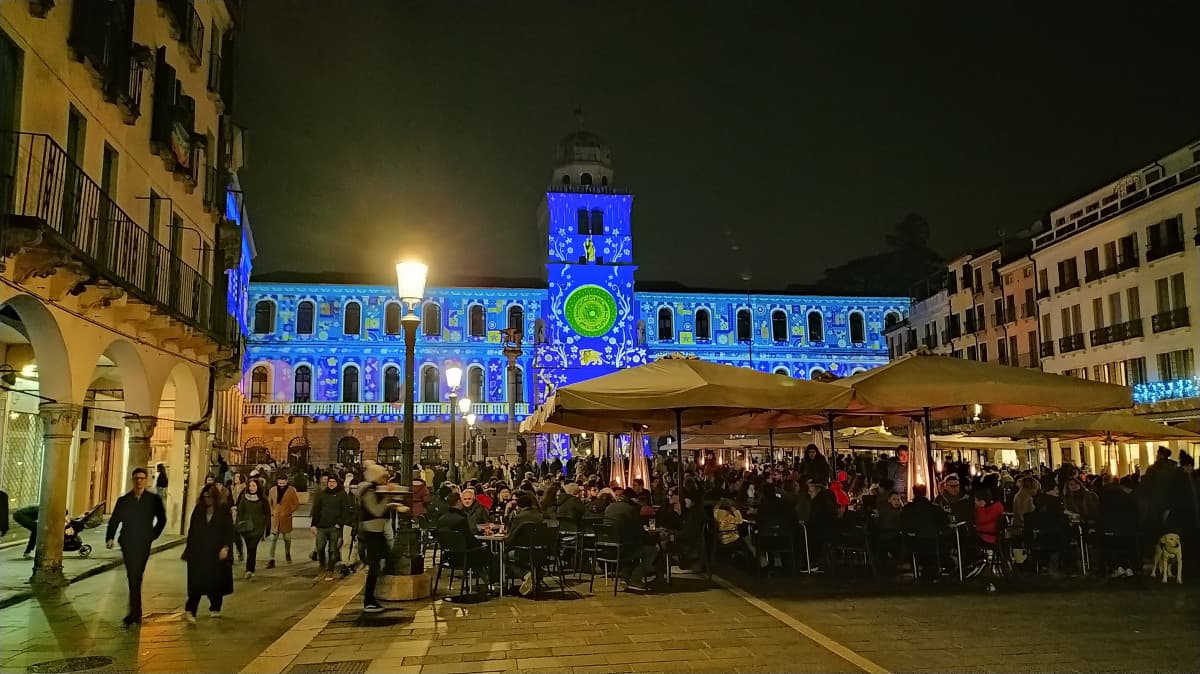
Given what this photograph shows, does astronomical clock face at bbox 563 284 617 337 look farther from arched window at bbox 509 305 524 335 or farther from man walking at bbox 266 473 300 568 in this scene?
man walking at bbox 266 473 300 568

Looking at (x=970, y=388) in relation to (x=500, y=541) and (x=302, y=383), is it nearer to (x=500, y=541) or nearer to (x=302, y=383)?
(x=500, y=541)

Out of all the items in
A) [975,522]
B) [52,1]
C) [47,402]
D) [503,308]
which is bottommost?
[975,522]

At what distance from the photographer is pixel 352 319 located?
5206cm

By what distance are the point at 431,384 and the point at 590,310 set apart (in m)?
11.1

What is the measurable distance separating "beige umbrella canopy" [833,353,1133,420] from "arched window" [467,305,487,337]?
1730 inches

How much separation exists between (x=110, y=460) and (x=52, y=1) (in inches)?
618

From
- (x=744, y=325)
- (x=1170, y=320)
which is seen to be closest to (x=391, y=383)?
(x=744, y=325)

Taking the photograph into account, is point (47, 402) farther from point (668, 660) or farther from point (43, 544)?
point (668, 660)

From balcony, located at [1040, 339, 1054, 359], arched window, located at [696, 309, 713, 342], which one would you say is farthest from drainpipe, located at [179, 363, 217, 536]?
arched window, located at [696, 309, 713, 342]

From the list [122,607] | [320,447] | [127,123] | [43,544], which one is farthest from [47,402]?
[320,447]

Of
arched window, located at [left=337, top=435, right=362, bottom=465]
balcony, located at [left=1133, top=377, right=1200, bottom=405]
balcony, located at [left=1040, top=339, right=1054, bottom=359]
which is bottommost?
arched window, located at [left=337, top=435, right=362, bottom=465]

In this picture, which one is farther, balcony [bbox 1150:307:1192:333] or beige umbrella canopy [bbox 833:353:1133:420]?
balcony [bbox 1150:307:1192:333]

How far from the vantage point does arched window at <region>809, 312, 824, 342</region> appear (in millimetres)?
57594

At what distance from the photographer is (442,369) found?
52594mm
